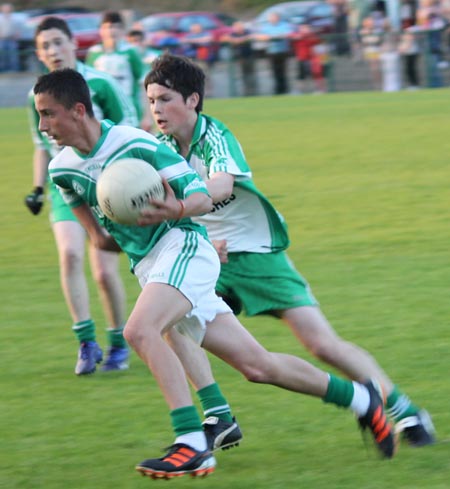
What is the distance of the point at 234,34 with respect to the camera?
29156 mm

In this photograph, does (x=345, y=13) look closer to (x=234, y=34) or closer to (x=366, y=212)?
(x=234, y=34)

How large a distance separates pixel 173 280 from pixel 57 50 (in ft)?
9.54

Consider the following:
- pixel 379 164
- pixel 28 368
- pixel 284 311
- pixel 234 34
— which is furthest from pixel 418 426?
pixel 234 34

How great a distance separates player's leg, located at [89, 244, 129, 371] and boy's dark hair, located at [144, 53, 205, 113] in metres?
1.83

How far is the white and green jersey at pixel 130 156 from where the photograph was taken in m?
4.91

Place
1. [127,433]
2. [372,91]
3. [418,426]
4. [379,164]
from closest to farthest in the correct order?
[418,426] → [127,433] → [379,164] → [372,91]

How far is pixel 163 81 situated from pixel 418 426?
184cm

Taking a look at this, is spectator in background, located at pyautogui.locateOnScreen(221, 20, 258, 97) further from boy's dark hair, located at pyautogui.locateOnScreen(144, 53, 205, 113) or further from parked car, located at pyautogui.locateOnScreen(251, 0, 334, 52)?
boy's dark hair, located at pyautogui.locateOnScreen(144, 53, 205, 113)

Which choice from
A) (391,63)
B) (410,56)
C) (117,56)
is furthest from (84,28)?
(117,56)

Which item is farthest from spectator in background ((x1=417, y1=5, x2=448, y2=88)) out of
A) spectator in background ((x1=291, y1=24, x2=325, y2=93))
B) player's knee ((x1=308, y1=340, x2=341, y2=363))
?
player's knee ((x1=308, y1=340, x2=341, y2=363))

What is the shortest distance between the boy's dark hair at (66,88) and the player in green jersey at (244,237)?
1.37 feet

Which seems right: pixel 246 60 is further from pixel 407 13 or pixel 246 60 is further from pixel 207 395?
pixel 207 395

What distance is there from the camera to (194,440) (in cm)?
479

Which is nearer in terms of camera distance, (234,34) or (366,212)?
(366,212)
